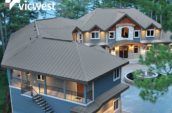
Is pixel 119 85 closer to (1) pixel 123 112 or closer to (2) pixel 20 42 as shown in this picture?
(1) pixel 123 112

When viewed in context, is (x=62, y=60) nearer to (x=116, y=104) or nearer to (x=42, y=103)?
(x=42, y=103)

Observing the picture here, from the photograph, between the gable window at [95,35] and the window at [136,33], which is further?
the window at [136,33]

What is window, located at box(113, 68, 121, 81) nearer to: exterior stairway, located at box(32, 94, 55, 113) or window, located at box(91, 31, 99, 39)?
exterior stairway, located at box(32, 94, 55, 113)

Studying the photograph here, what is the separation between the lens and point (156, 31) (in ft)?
153

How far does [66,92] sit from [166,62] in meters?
8.61

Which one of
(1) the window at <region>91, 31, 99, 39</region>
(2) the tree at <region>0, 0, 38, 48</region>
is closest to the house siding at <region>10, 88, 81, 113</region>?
(2) the tree at <region>0, 0, 38, 48</region>

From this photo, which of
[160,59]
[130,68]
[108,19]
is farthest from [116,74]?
[108,19]

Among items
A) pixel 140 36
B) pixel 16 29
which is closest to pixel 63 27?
pixel 16 29

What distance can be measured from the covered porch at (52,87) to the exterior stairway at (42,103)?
1.62 feet

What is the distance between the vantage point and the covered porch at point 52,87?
80.3 ft

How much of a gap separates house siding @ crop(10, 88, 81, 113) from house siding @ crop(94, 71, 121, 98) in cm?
228

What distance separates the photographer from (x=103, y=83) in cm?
2572

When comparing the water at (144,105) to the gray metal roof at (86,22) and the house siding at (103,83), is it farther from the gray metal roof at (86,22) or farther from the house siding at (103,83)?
the gray metal roof at (86,22)

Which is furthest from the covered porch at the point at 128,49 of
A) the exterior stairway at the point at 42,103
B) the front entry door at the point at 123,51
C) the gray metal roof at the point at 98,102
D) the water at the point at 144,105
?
the exterior stairway at the point at 42,103
